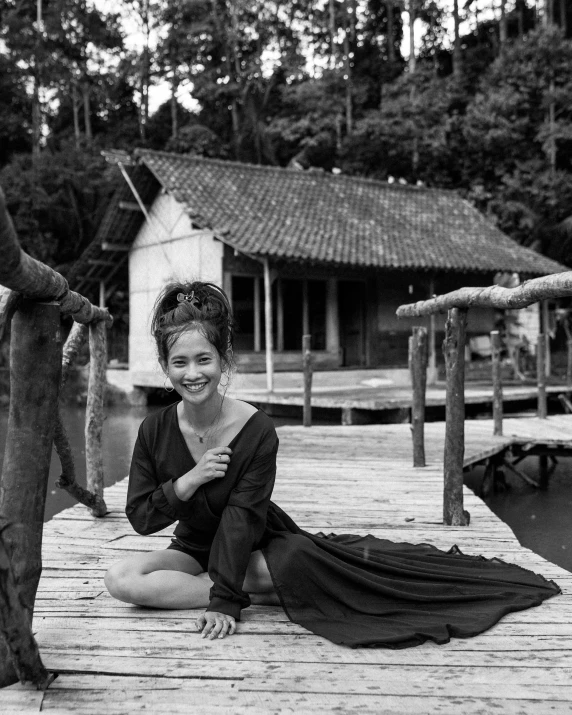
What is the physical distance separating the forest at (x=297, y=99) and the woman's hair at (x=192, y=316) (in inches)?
643

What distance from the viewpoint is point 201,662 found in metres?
1.98

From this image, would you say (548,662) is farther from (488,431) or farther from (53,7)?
(53,7)

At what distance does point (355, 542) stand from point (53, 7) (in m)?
26.3

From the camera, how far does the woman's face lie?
2268mm

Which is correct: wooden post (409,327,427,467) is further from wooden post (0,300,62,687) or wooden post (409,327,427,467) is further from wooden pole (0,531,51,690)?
wooden pole (0,531,51,690)

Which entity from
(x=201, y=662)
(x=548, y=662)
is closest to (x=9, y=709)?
(x=201, y=662)

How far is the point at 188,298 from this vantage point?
2.32m

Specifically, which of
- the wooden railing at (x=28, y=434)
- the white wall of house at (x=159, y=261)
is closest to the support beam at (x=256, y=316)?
the white wall of house at (x=159, y=261)

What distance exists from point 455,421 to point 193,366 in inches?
73.8

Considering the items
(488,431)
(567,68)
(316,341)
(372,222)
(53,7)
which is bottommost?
(488,431)

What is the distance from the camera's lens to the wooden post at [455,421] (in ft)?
12.3

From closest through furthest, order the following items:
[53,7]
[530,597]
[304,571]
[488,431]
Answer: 1. [304,571]
2. [530,597]
3. [488,431]
4. [53,7]

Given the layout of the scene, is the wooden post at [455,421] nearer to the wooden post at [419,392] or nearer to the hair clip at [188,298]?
the wooden post at [419,392]

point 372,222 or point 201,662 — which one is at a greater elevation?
point 372,222
